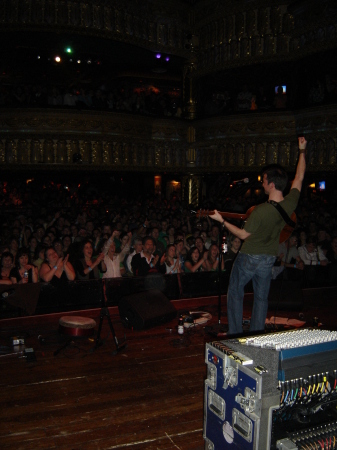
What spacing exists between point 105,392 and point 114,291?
111 inches

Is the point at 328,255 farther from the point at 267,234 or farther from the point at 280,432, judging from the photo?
the point at 280,432

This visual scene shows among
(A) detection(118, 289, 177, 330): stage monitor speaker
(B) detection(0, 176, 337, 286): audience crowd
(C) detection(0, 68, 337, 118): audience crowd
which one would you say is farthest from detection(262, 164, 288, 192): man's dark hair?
(C) detection(0, 68, 337, 118): audience crowd

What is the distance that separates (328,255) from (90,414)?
20.5 feet

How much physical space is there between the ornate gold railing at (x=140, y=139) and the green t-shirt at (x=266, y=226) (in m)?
10.3

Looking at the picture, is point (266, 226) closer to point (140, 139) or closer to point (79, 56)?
point (140, 139)

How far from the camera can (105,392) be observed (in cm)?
383

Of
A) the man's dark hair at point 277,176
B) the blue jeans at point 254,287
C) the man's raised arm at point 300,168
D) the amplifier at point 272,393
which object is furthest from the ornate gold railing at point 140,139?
the amplifier at point 272,393

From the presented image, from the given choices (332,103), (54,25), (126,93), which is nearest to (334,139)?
(332,103)

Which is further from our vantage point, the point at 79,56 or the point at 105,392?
the point at 79,56

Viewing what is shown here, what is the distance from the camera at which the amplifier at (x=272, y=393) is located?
2.29 meters

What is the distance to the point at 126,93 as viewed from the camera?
17.4 meters

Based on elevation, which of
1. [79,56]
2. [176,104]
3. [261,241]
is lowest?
[261,241]

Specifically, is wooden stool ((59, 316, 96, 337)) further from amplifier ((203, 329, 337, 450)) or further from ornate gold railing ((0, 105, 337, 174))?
ornate gold railing ((0, 105, 337, 174))

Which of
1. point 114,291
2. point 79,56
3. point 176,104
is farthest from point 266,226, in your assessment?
point 79,56
